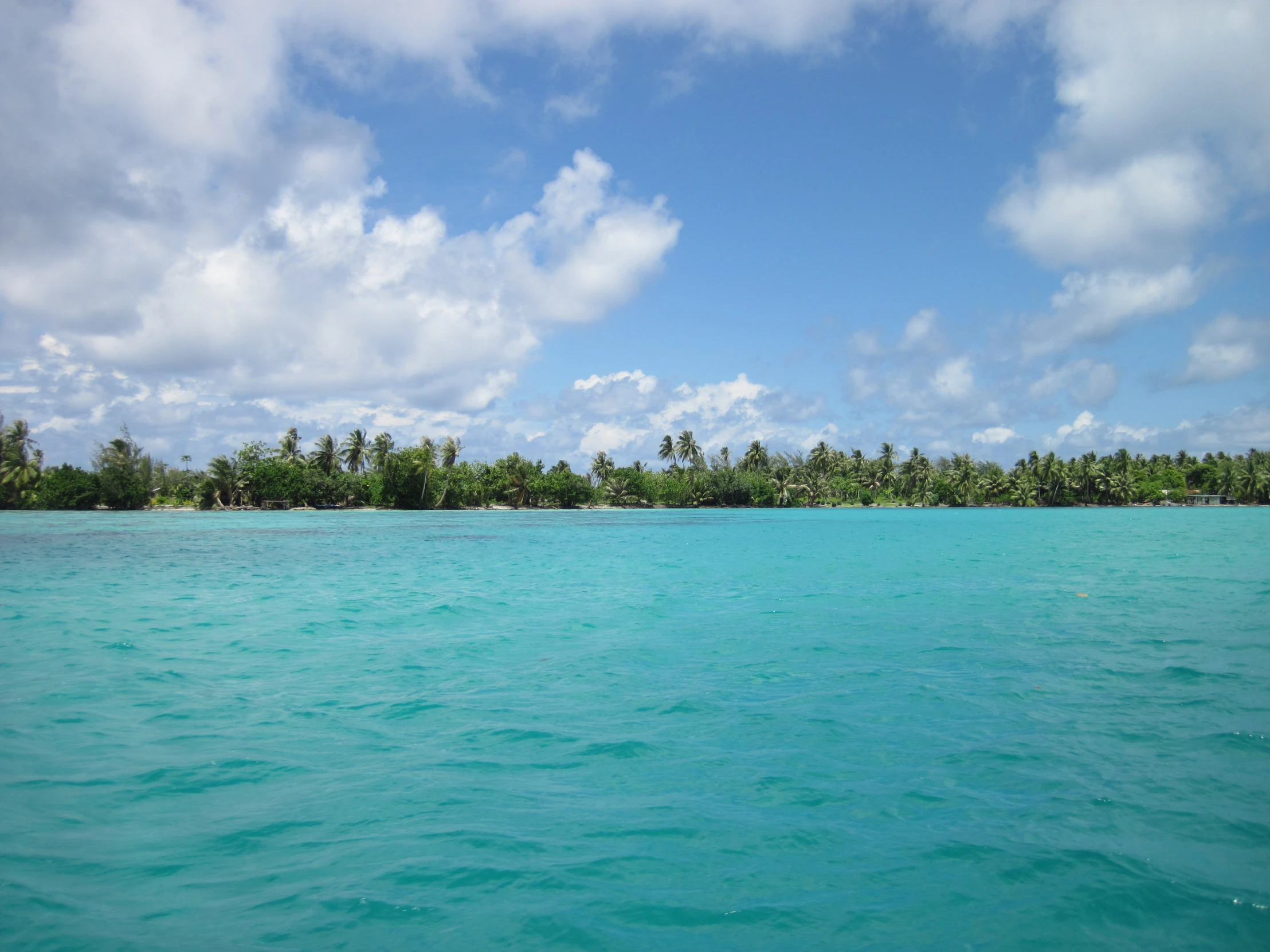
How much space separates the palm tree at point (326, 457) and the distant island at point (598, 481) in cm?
20

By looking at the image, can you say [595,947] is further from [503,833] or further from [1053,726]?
[1053,726]

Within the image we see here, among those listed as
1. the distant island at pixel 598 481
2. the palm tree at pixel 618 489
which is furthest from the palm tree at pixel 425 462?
the palm tree at pixel 618 489

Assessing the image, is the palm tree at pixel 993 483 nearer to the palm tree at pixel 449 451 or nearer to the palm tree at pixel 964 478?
the palm tree at pixel 964 478

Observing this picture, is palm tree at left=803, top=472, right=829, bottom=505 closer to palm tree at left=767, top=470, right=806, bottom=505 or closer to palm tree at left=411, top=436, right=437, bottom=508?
palm tree at left=767, top=470, right=806, bottom=505

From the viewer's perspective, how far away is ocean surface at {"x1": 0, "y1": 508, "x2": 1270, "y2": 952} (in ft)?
16.0

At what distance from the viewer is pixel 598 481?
13575 cm

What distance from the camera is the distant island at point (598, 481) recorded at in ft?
347

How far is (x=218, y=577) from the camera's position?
86.2 ft

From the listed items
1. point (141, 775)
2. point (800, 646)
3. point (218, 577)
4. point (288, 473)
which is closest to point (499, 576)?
point (218, 577)

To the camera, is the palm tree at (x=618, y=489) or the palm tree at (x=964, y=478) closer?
the palm tree at (x=618, y=489)

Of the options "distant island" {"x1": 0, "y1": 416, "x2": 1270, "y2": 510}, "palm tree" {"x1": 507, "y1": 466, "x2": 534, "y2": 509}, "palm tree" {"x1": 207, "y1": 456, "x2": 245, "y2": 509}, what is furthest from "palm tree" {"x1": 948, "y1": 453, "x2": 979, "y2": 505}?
"palm tree" {"x1": 207, "y1": 456, "x2": 245, "y2": 509}

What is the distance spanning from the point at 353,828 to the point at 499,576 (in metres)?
21.2

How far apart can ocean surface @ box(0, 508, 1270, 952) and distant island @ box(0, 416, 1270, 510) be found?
10043cm

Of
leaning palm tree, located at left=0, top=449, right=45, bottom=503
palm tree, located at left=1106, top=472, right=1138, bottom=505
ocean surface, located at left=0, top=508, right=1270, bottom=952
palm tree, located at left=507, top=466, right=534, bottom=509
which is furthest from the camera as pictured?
palm tree, located at left=1106, top=472, right=1138, bottom=505
